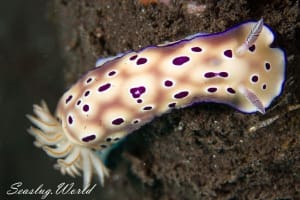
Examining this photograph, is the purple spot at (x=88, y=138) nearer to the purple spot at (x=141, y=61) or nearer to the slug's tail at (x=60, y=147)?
the slug's tail at (x=60, y=147)

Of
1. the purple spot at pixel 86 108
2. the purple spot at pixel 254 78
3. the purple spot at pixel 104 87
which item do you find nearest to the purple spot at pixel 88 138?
the purple spot at pixel 86 108

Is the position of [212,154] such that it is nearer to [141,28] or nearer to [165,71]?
[165,71]

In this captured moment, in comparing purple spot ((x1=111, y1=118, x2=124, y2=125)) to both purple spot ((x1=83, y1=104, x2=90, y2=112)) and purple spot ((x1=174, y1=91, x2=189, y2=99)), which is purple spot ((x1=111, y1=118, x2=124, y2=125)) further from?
purple spot ((x1=174, y1=91, x2=189, y2=99))

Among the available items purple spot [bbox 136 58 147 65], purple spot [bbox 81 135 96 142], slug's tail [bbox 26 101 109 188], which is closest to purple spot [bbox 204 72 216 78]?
purple spot [bbox 136 58 147 65]

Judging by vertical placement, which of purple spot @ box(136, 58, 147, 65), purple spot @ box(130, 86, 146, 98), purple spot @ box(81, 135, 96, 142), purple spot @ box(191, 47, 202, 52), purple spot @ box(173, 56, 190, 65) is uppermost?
purple spot @ box(191, 47, 202, 52)

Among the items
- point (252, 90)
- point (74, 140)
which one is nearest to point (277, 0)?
point (252, 90)

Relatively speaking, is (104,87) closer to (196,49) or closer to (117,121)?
(117,121)

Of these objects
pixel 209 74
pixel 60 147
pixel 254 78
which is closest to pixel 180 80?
pixel 209 74
